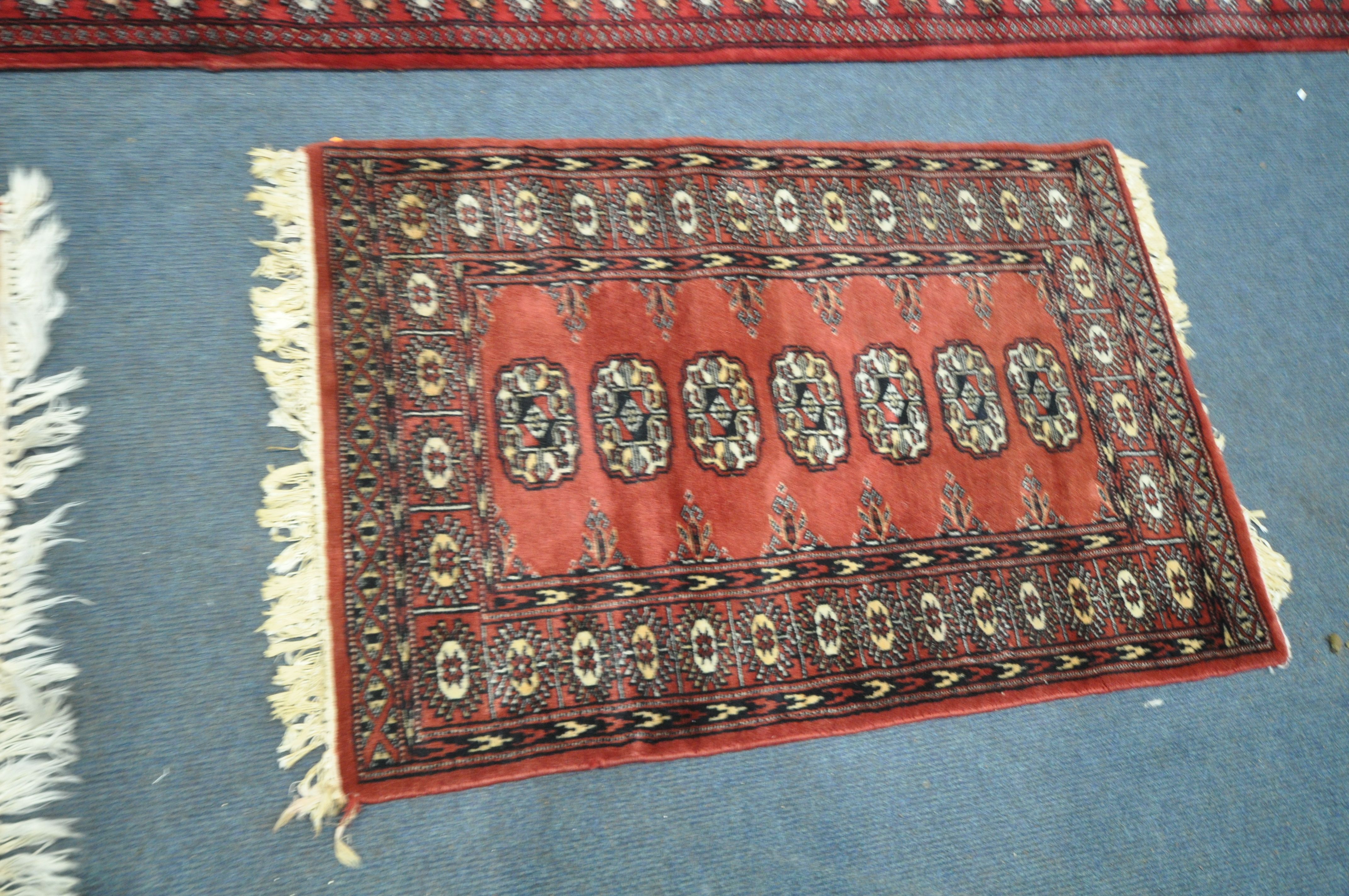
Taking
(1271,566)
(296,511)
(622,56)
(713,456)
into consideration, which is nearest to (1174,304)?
(1271,566)

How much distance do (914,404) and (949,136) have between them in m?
0.63

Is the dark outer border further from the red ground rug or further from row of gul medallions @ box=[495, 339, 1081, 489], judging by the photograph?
row of gul medallions @ box=[495, 339, 1081, 489]

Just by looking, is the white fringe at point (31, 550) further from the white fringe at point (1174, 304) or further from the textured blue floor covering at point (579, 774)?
the white fringe at point (1174, 304)

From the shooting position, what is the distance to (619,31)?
5.21 feet

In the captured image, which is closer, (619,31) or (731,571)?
(731,571)

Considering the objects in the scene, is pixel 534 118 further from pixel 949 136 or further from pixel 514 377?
pixel 949 136

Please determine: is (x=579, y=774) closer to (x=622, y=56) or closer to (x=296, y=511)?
(x=296, y=511)

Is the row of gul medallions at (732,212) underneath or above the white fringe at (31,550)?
above

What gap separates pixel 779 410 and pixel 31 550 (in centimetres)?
121

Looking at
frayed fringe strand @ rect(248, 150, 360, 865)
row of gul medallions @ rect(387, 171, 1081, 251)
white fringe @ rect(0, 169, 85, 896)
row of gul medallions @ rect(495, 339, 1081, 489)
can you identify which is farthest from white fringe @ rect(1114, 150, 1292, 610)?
white fringe @ rect(0, 169, 85, 896)

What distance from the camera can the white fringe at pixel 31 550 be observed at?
1086 millimetres

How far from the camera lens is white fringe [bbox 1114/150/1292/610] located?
1.50 m

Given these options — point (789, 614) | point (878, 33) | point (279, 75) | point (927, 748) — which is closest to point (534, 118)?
point (279, 75)

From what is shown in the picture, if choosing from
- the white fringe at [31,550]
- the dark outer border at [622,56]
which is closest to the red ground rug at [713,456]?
the dark outer border at [622,56]
